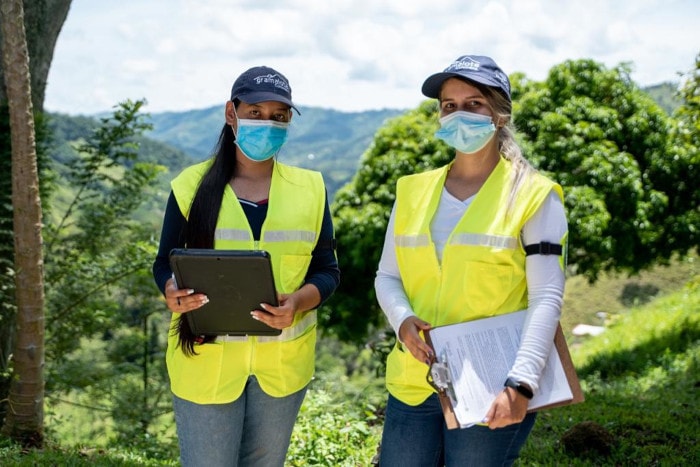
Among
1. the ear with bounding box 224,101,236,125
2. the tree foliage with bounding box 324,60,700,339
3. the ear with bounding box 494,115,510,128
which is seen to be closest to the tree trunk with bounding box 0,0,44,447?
the ear with bounding box 224,101,236,125

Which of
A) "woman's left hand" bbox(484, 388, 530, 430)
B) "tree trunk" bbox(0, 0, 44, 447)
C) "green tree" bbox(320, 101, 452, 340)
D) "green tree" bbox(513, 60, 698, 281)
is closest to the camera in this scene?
"woman's left hand" bbox(484, 388, 530, 430)

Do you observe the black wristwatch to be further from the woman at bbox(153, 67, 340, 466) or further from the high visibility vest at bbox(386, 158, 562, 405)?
the woman at bbox(153, 67, 340, 466)

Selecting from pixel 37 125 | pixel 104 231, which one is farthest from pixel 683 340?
pixel 37 125

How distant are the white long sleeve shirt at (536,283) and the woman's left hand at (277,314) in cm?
37

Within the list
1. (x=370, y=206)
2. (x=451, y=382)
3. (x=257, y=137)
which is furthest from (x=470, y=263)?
(x=370, y=206)

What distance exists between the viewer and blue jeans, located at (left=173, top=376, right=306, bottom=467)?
2498 millimetres

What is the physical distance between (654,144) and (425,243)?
11827 mm

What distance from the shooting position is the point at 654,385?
8039mm

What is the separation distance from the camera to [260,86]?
2609 mm

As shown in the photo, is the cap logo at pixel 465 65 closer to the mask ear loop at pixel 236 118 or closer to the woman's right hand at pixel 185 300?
the mask ear loop at pixel 236 118

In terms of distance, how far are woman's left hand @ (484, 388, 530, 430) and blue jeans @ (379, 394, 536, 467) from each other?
0.15 metres

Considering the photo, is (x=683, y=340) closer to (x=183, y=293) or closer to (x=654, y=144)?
(x=654, y=144)

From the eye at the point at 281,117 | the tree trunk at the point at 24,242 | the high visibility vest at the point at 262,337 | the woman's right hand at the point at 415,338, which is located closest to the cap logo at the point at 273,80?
the eye at the point at 281,117

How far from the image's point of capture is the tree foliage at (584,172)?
1198 centimetres
